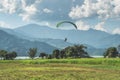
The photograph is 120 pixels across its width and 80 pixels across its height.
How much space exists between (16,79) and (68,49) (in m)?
154

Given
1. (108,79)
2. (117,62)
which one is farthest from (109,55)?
(108,79)

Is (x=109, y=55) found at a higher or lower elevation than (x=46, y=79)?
higher

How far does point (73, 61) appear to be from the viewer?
112250 mm

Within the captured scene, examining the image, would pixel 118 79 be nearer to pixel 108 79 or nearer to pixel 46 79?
pixel 108 79

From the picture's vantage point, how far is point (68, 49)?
195875mm

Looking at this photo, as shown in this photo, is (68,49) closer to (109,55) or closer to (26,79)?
(109,55)

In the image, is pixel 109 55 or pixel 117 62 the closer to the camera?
pixel 117 62

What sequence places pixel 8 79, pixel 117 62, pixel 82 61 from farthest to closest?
pixel 82 61 → pixel 117 62 → pixel 8 79

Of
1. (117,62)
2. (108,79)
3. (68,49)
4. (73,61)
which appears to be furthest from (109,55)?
(108,79)

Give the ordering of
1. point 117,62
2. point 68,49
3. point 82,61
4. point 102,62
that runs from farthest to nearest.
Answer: point 68,49
point 82,61
point 102,62
point 117,62

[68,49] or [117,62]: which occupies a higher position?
[68,49]

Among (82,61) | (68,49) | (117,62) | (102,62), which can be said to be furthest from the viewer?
(68,49)

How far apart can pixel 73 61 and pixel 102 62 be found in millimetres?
13354

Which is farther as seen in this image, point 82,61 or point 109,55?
point 109,55
